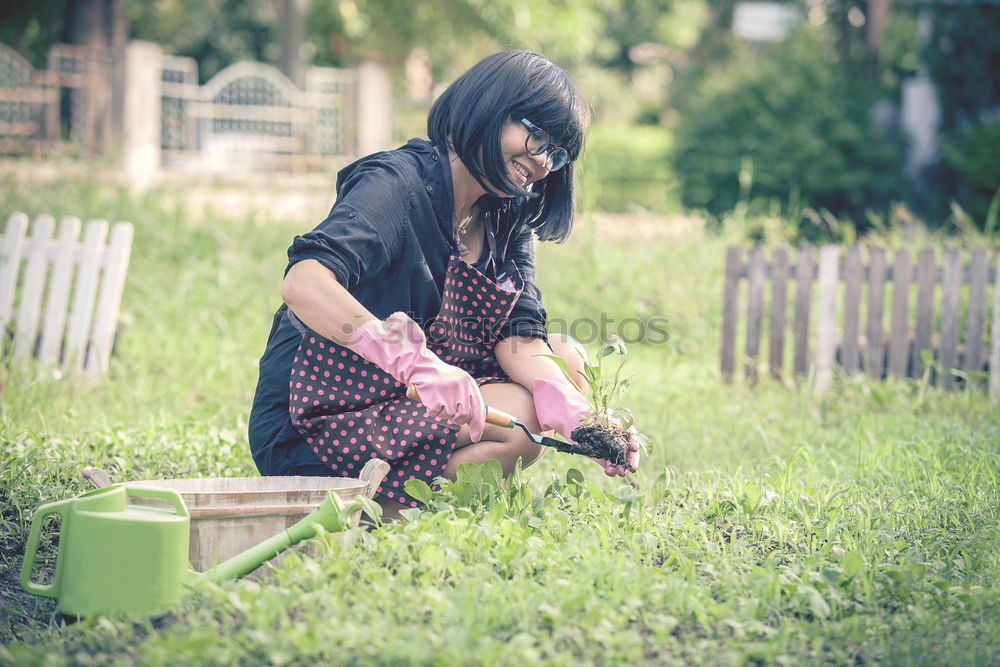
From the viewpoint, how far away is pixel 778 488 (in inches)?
117

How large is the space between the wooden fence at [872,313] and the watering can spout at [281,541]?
3757mm

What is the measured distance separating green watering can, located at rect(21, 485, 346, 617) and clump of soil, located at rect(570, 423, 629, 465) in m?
→ 0.99

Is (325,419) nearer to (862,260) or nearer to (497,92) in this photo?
(497,92)

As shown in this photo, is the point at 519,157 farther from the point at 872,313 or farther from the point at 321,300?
the point at 872,313

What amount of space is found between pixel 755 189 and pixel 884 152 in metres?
1.58

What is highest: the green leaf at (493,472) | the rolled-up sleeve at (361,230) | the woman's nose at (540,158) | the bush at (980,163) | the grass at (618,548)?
the bush at (980,163)

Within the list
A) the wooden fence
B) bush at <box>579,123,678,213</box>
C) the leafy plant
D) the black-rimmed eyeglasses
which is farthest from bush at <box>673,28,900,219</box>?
the leafy plant

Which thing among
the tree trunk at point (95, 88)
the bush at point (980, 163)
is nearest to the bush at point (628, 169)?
the bush at point (980, 163)

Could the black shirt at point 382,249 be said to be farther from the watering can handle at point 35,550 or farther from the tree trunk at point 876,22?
the tree trunk at point 876,22

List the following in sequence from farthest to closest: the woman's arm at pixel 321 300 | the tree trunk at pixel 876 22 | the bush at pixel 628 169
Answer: the bush at pixel 628 169, the tree trunk at pixel 876 22, the woman's arm at pixel 321 300

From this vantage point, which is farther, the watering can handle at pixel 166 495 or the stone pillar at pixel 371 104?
the stone pillar at pixel 371 104

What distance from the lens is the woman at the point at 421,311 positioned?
7.87 ft

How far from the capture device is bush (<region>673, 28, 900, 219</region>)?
12.1 m

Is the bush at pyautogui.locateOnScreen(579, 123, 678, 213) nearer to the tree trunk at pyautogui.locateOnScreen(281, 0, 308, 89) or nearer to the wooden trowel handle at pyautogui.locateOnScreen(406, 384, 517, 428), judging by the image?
the tree trunk at pyautogui.locateOnScreen(281, 0, 308, 89)
